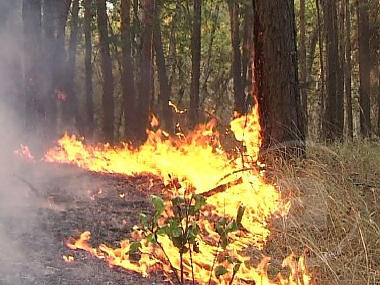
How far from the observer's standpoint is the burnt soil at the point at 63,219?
346 centimetres

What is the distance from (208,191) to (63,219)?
4.48 feet

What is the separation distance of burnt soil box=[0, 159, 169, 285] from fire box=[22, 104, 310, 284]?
0.14 meters

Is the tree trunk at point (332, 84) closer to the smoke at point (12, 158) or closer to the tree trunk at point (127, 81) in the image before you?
the tree trunk at point (127, 81)

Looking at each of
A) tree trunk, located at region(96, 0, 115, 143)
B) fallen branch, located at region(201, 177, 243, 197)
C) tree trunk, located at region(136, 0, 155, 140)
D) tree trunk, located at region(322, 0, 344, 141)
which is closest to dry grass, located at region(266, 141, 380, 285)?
fallen branch, located at region(201, 177, 243, 197)

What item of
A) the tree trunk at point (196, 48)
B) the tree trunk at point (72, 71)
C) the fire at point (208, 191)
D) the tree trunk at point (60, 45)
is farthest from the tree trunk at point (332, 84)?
the tree trunk at point (72, 71)

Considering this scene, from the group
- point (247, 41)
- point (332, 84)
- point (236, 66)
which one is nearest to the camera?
point (332, 84)

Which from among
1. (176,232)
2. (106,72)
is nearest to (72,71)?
(106,72)

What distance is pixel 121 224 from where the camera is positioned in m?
4.63

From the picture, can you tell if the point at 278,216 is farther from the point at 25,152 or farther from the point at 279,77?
the point at 25,152

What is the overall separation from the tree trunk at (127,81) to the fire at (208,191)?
4.09m

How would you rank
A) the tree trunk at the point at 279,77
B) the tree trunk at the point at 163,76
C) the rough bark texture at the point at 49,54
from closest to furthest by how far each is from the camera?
the tree trunk at the point at 279,77
the rough bark texture at the point at 49,54
the tree trunk at the point at 163,76

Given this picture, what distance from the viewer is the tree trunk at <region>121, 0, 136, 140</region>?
12.7 meters

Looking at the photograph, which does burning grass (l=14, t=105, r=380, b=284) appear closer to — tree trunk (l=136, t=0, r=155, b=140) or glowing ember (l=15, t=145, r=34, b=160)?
glowing ember (l=15, t=145, r=34, b=160)

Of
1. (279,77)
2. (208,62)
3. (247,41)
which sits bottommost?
(279,77)
